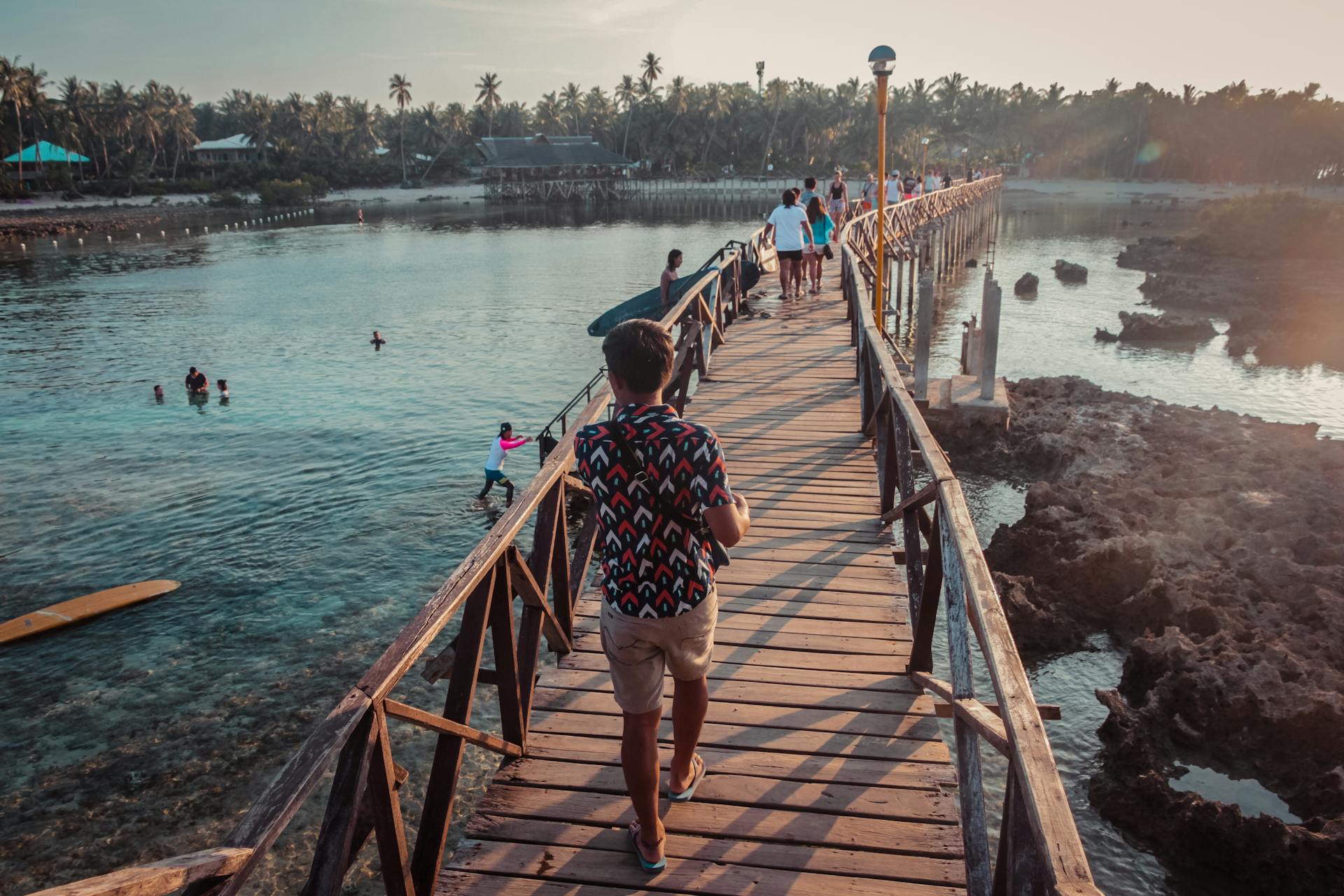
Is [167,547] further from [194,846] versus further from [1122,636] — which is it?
[1122,636]

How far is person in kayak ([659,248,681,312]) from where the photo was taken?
13.9 metres

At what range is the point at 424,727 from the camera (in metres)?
3.28

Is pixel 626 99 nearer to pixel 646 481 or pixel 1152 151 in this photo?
pixel 1152 151

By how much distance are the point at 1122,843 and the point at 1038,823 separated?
6133 mm

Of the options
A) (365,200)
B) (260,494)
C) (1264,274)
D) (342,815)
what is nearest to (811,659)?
(342,815)

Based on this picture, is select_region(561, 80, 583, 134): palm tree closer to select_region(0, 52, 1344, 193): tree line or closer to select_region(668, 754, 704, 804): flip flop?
select_region(0, 52, 1344, 193): tree line

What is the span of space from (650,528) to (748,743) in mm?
1771

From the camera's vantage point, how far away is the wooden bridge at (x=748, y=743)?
2.63 meters

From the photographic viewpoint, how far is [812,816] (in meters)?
3.75

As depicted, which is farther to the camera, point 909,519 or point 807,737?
point 909,519

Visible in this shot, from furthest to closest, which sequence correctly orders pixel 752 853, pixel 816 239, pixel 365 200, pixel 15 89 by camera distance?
pixel 365 200
pixel 15 89
pixel 816 239
pixel 752 853

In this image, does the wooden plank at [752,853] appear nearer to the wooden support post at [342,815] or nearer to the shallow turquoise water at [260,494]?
the wooden support post at [342,815]

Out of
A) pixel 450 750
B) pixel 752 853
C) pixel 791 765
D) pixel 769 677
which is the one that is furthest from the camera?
pixel 769 677

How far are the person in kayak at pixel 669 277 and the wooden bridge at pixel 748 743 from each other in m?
7.95
